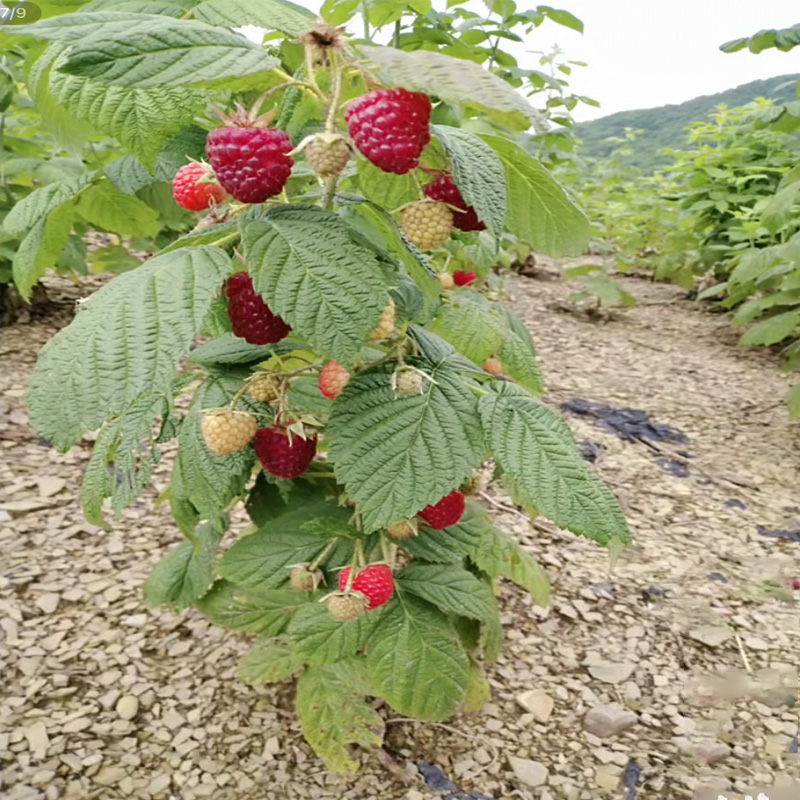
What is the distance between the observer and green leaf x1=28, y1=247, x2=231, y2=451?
24.1 inches

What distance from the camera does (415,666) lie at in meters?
1.11

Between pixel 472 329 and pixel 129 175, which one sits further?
pixel 472 329

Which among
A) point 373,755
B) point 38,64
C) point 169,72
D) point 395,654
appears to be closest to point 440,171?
point 169,72

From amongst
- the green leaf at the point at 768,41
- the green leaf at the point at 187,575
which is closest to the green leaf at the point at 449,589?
the green leaf at the point at 187,575

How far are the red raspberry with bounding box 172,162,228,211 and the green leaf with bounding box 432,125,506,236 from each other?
252 mm

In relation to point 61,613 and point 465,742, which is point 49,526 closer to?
point 61,613

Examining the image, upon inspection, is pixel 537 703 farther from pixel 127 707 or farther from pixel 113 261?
pixel 113 261

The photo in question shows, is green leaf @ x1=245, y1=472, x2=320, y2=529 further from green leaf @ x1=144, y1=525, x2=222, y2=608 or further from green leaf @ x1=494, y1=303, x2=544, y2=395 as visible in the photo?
green leaf @ x1=494, y1=303, x2=544, y2=395

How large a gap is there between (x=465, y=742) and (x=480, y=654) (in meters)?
0.22

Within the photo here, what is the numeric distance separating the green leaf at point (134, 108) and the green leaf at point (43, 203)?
1.26ft

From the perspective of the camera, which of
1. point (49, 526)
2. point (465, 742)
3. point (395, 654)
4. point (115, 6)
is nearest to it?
point (115, 6)

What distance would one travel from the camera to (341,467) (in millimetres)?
834

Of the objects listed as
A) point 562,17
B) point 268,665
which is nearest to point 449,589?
point 268,665

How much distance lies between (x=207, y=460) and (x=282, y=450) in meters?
0.11
